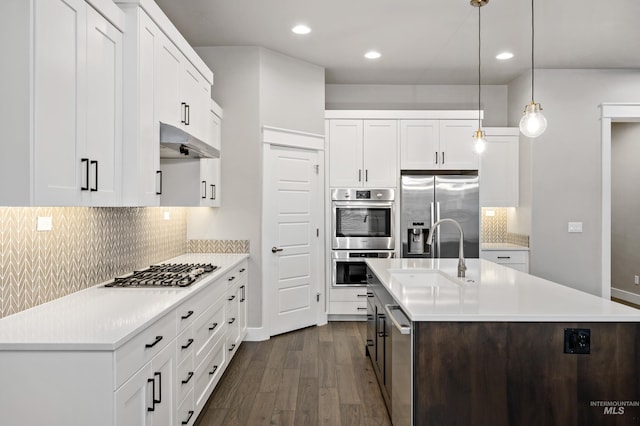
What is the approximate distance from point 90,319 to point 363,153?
12.6 feet

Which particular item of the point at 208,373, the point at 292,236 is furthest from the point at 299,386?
the point at 292,236

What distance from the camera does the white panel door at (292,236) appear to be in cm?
452

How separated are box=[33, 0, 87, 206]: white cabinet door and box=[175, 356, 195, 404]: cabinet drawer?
1.05 meters

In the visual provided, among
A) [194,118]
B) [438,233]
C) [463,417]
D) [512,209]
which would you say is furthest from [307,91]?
[463,417]

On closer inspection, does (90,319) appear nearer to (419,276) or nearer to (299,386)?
(299,386)

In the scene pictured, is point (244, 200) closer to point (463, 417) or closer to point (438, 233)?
point (438, 233)

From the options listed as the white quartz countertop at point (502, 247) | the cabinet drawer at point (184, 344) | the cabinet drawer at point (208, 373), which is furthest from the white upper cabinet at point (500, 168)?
the cabinet drawer at point (184, 344)

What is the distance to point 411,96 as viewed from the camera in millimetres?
5805

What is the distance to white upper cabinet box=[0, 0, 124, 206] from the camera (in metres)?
1.55

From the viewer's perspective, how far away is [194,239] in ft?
14.6

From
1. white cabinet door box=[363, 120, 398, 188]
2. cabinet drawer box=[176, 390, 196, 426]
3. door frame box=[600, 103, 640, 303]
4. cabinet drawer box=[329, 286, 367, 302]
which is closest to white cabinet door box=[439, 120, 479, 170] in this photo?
white cabinet door box=[363, 120, 398, 188]

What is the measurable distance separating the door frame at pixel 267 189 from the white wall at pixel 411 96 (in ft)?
3.63

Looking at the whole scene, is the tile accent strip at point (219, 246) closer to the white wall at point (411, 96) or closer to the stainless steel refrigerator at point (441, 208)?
the stainless steel refrigerator at point (441, 208)

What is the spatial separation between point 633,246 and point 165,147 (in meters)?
6.58
